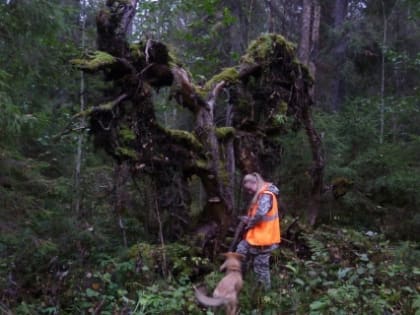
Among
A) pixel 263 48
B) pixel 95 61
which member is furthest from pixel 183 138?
pixel 263 48

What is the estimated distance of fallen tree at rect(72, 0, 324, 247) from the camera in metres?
8.24

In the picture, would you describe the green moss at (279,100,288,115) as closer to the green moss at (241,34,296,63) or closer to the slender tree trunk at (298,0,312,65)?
the green moss at (241,34,296,63)

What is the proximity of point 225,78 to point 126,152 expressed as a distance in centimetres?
254

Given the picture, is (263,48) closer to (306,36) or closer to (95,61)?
(95,61)

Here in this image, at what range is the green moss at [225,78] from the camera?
968cm

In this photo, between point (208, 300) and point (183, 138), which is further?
point (183, 138)

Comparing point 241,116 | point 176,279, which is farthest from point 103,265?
point 241,116

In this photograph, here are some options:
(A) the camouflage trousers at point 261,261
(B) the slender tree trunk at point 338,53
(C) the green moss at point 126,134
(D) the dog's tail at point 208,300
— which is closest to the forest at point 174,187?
(C) the green moss at point 126,134

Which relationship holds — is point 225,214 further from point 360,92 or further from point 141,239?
point 360,92

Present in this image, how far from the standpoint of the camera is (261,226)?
7691mm

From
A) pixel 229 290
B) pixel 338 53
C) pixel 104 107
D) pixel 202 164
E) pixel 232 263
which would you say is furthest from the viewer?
pixel 338 53

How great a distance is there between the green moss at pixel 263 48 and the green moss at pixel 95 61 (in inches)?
120

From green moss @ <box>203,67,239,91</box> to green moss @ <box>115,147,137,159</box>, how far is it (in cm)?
198

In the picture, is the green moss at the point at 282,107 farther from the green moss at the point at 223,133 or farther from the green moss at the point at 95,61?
the green moss at the point at 95,61
